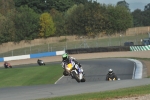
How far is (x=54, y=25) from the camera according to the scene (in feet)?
306

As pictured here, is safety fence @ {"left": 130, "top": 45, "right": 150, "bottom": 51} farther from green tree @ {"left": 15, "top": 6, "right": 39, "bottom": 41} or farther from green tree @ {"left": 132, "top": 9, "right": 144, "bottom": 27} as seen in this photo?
green tree @ {"left": 132, "top": 9, "right": 144, "bottom": 27}

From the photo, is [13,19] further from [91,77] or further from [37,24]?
[91,77]

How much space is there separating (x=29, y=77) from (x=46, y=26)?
179ft

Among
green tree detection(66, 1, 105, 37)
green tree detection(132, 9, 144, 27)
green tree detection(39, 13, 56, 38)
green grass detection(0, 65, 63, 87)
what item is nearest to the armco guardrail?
green grass detection(0, 65, 63, 87)

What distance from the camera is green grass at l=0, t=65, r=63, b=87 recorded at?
107ft

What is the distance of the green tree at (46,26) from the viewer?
8912 centimetres

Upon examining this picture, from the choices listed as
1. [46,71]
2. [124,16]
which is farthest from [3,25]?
[46,71]

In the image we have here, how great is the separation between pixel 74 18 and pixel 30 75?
182 ft

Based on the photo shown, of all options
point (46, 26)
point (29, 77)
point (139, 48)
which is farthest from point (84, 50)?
point (46, 26)

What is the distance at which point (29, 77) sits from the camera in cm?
3622

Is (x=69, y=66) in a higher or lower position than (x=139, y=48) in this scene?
higher

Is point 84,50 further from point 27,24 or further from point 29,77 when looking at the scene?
point 27,24

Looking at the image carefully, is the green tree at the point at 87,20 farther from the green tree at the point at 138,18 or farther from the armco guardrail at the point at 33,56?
the green tree at the point at 138,18

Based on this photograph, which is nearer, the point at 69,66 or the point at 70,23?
the point at 69,66
